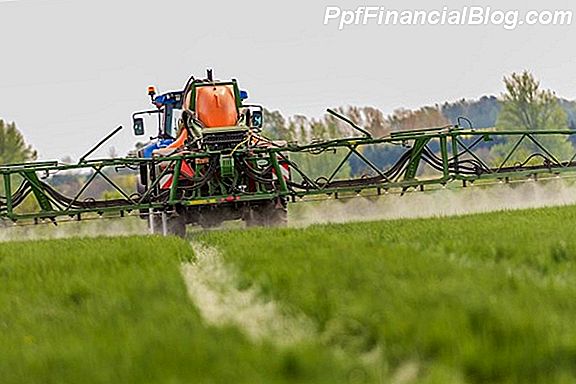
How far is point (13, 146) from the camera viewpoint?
44.7m

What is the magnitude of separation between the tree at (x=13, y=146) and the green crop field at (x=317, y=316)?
125 ft

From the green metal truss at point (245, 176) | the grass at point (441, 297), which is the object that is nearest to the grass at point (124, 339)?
the grass at point (441, 297)

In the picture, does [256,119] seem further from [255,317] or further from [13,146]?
[13,146]

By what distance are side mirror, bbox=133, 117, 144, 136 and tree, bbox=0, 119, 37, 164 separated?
3002 centimetres

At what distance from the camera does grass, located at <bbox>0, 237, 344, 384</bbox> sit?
11.5ft

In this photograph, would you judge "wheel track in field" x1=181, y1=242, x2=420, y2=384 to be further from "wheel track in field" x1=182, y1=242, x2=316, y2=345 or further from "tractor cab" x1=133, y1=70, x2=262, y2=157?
"tractor cab" x1=133, y1=70, x2=262, y2=157

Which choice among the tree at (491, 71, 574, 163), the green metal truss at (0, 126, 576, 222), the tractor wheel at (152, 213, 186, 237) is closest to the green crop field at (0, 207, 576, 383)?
the green metal truss at (0, 126, 576, 222)

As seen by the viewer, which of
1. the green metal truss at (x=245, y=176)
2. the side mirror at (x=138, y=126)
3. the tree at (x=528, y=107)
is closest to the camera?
the green metal truss at (x=245, y=176)

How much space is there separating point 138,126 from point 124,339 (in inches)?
481

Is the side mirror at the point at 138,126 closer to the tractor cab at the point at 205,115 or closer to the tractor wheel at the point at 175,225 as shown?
the tractor cab at the point at 205,115

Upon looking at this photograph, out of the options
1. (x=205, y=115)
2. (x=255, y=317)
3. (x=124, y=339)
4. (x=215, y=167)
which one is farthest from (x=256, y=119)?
(x=124, y=339)

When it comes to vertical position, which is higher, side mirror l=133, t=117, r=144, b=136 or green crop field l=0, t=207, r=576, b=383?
side mirror l=133, t=117, r=144, b=136

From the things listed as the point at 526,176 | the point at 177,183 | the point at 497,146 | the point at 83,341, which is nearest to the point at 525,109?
the point at 497,146

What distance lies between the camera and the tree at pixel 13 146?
44.4 meters
